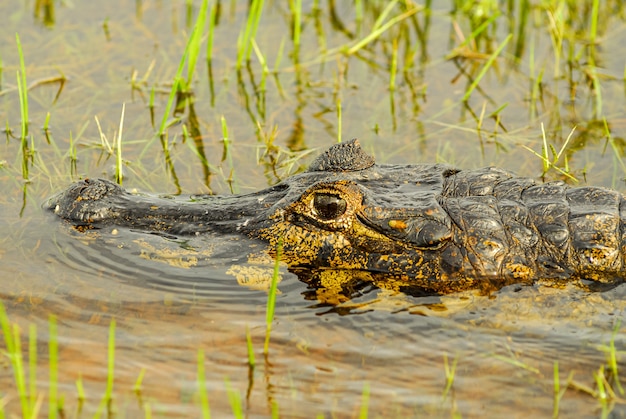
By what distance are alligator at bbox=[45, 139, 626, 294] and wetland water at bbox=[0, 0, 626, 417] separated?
12 centimetres

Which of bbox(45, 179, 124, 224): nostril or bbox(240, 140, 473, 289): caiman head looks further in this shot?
bbox(45, 179, 124, 224): nostril

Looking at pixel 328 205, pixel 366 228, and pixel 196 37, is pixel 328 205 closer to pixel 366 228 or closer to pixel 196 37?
pixel 366 228

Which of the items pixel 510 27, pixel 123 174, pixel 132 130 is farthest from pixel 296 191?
pixel 510 27

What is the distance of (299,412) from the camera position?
3.69 metres

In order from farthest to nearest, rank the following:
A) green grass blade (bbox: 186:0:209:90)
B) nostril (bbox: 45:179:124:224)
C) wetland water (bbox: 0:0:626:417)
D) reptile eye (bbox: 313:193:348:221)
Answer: green grass blade (bbox: 186:0:209:90)
nostril (bbox: 45:179:124:224)
reptile eye (bbox: 313:193:348:221)
wetland water (bbox: 0:0:626:417)

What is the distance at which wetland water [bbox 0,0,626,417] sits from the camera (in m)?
3.90

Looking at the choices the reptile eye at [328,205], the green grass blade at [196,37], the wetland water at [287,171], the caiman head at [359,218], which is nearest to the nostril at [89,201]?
the caiman head at [359,218]

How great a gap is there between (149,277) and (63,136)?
2491 millimetres

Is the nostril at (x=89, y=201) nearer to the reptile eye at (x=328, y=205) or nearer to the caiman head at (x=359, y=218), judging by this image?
the caiman head at (x=359, y=218)

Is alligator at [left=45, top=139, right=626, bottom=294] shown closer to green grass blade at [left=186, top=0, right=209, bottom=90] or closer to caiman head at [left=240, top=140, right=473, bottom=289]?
caiman head at [left=240, top=140, right=473, bottom=289]

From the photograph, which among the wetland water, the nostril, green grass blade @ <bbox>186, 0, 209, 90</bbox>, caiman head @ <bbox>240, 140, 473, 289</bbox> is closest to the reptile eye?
caiman head @ <bbox>240, 140, 473, 289</bbox>

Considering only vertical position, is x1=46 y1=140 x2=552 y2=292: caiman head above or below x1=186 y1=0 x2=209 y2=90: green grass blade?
below

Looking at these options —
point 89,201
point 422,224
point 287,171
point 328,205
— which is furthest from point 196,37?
point 422,224

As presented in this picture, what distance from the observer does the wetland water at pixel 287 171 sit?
3.90 m
